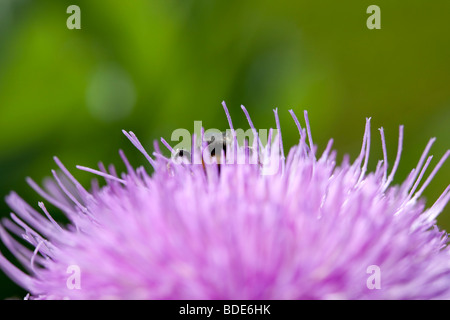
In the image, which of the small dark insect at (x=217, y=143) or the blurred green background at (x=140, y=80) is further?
the blurred green background at (x=140, y=80)

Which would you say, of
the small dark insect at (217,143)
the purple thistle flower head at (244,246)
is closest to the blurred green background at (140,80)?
the small dark insect at (217,143)

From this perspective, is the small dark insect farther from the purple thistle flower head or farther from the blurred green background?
the blurred green background

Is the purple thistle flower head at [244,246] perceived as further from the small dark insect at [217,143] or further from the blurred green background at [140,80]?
the blurred green background at [140,80]

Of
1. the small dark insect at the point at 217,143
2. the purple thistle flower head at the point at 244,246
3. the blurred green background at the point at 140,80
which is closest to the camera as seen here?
the purple thistle flower head at the point at 244,246

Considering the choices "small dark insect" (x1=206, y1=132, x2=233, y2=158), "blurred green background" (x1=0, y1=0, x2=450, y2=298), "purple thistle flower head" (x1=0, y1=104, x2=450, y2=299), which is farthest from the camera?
"blurred green background" (x1=0, y1=0, x2=450, y2=298)

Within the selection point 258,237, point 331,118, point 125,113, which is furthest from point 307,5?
point 258,237

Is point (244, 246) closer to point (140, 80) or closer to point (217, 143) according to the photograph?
point (217, 143)

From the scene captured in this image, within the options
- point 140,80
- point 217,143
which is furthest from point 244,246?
point 140,80

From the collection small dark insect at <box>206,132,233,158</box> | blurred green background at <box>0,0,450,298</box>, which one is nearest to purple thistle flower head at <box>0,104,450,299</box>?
small dark insect at <box>206,132,233,158</box>
